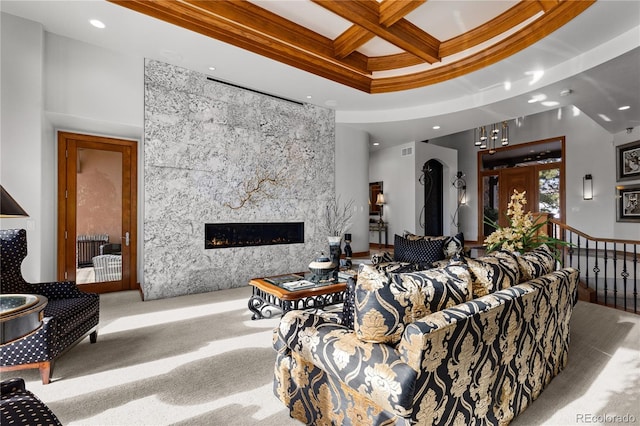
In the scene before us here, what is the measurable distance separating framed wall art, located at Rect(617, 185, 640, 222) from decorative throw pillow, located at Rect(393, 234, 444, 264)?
5553 millimetres

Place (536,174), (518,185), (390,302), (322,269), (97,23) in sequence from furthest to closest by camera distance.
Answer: (518,185), (536,174), (97,23), (322,269), (390,302)

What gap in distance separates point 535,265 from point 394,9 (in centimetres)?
300

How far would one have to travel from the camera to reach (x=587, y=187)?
24.9 feet

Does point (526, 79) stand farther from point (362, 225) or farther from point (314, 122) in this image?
point (362, 225)

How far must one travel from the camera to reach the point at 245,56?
13.8 ft

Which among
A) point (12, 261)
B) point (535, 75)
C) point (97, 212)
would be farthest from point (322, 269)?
point (535, 75)

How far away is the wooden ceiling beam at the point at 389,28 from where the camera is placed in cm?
337

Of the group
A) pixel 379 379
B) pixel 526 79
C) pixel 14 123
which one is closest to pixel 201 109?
pixel 14 123

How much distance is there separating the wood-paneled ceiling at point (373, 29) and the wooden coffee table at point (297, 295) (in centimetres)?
290

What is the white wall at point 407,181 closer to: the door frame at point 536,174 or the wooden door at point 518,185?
the door frame at point 536,174

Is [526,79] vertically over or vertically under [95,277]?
over

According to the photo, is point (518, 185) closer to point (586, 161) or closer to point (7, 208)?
point (586, 161)

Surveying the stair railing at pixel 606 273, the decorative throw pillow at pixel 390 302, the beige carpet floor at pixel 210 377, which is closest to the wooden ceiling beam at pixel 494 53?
the stair railing at pixel 606 273

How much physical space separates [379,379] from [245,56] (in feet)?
14.0
